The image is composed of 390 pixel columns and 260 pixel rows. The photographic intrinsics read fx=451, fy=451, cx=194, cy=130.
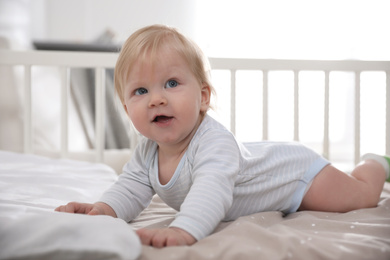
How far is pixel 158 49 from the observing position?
77cm

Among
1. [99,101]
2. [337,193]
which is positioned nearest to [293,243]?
[337,193]

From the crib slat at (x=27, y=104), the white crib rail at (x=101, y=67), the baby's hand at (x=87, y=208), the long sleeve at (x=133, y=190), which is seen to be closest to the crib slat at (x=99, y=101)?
the white crib rail at (x=101, y=67)

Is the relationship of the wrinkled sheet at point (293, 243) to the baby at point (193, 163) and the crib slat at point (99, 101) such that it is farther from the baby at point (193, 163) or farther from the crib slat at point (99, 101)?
the crib slat at point (99, 101)

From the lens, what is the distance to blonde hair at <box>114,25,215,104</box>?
30.6 inches

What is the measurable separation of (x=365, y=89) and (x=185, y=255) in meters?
2.40

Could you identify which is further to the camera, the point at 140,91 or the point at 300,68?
the point at 300,68

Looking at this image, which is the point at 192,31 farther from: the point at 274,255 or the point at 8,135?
the point at 274,255

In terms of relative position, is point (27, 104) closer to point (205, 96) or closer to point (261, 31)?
point (205, 96)

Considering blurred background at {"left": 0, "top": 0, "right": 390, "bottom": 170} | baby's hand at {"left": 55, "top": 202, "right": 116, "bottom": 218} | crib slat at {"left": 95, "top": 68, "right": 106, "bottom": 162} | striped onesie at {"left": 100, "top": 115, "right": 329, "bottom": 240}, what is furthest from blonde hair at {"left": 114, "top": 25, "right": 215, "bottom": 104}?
blurred background at {"left": 0, "top": 0, "right": 390, "bottom": 170}

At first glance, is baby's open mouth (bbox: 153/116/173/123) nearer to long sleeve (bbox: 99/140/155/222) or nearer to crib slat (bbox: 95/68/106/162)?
long sleeve (bbox: 99/140/155/222)

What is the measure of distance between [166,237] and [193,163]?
8.5 inches

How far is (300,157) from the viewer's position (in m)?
0.93

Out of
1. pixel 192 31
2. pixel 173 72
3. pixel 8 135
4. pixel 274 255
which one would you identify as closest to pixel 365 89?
pixel 192 31

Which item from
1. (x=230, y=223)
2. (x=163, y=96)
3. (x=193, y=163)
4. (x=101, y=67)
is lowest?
(x=230, y=223)
